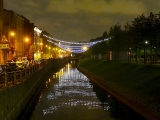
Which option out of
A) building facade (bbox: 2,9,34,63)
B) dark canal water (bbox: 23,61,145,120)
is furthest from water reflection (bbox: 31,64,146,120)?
building facade (bbox: 2,9,34,63)

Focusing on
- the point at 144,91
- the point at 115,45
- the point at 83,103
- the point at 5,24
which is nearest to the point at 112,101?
the point at 83,103

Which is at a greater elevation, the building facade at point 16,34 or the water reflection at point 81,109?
the building facade at point 16,34

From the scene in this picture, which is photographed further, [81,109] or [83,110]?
[81,109]

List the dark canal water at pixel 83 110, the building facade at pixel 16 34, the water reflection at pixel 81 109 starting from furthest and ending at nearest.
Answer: the building facade at pixel 16 34 → the water reflection at pixel 81 109 → the dark canal water at pixel 83 110

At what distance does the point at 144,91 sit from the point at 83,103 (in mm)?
7681

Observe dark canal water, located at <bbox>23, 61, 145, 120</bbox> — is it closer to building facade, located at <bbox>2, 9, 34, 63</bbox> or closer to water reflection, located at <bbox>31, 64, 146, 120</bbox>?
water reflection, located at <bbox>31, 64, 146, 120</bbox>

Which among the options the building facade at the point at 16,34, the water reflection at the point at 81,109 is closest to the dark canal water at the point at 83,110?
the water reflection at the point at 81,109

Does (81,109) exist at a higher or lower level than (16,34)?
lower

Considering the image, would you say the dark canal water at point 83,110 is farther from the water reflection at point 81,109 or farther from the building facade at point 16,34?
the building facade at point 16,34

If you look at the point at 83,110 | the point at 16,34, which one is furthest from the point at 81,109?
the point at 16,34

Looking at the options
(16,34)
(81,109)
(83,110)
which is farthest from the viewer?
(16,34)

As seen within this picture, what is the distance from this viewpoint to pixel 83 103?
34969 mm

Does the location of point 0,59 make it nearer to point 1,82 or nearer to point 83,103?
point 83,103

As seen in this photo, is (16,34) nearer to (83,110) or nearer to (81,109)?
(81,109)
